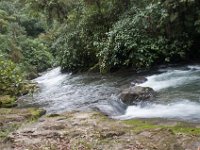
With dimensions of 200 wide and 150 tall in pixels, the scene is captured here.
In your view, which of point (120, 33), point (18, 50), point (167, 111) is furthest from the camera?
point (18, 50)

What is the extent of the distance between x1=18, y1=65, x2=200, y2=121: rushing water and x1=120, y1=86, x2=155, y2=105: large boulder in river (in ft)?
0.62

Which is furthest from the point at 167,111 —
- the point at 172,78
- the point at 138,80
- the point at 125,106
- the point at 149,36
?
the point at 149,36

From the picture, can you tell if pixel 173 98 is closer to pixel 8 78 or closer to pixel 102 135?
pixel 102 135

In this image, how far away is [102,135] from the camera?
7.35 meters

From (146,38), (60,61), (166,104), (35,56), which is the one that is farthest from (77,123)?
(35,56)

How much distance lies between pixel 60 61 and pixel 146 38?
283 inches

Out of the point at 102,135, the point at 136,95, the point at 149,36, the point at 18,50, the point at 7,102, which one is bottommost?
the point at 18,50

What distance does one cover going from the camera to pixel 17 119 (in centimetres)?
955

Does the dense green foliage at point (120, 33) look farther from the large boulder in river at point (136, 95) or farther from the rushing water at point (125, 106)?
the large boulder in river at point (136, 95)

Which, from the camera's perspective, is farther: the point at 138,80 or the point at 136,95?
the point at 138,80

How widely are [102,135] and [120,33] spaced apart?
9.24 m

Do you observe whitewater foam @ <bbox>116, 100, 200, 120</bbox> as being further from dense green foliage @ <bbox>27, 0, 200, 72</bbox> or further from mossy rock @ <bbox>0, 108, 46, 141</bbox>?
dense green foliage @ <bbox>27, 0, 200, 72</bbox>

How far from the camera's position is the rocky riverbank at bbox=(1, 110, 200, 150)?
21.9ft

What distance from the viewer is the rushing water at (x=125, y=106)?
368 inches
